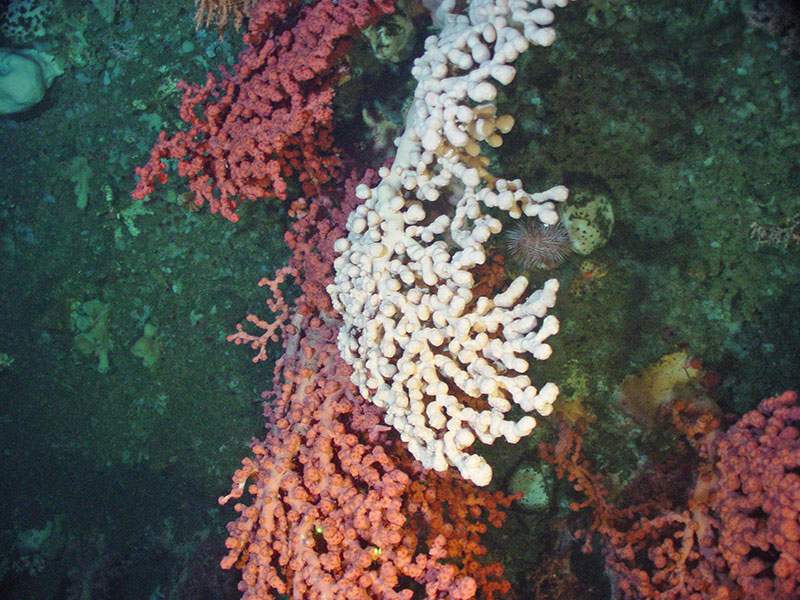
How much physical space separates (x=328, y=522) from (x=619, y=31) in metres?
2.78

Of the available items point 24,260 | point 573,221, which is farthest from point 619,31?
point 24,260

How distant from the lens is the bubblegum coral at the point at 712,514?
186cm

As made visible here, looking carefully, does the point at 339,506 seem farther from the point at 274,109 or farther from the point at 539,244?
the point at 274,109

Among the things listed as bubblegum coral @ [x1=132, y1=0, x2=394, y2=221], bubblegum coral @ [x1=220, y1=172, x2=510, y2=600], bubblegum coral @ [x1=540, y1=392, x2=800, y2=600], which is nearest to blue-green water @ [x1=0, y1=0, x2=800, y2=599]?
bubblegum coral @ [x1=540, y1=392, x2=800, y2=600]

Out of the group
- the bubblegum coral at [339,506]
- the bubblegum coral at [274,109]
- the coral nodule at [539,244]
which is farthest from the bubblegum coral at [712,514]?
the bubblegum coral at [274,109]

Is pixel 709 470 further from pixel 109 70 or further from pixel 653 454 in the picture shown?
pixel 109 70

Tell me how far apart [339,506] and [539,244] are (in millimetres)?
1669

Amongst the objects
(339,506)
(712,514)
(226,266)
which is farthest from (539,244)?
(226,266)

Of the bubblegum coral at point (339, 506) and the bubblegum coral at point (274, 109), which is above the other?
the bubblegum coral at point (274, 109)

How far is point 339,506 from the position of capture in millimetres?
2480

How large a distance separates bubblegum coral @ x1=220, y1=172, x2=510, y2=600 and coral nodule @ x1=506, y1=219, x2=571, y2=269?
3.50 ft

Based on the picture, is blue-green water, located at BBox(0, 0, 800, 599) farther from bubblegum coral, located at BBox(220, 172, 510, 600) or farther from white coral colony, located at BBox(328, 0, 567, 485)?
bubblegum coral, located at BBox(220, 172, 510, 600)

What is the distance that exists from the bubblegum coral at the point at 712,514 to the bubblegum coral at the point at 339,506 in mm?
631

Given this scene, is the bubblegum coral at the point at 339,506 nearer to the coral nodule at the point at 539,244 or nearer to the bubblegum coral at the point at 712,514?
the bubblegum coral at the point at 712,514
